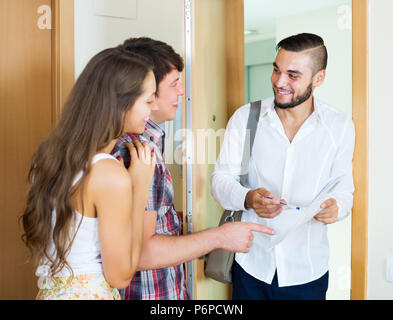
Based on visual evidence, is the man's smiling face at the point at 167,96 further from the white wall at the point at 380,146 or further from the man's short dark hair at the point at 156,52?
the white wall at the point at 380,146

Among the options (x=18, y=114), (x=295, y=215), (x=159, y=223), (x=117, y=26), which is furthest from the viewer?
(x=117, y=26)

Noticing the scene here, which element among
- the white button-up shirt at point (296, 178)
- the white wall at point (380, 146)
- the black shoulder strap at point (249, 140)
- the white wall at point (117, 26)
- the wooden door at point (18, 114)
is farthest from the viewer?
the white wall at point (117, 26)

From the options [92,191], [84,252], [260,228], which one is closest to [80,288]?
[84,252]

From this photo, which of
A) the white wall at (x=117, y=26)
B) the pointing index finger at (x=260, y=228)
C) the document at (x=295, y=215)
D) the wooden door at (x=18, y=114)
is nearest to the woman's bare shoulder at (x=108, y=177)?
the pointing index finger at (x=260, y=228)

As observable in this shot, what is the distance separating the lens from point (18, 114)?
1.97 metres

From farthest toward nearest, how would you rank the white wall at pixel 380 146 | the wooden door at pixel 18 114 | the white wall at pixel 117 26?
the white wall at pixel 117 26
the wooden door at pixel 18 114
the white wall at pixel 380 146

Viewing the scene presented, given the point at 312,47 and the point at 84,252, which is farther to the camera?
the point at 312,47

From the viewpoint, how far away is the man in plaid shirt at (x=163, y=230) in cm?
127

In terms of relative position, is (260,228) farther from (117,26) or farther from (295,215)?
(117,26)

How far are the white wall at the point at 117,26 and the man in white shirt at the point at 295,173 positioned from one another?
0.75 metres

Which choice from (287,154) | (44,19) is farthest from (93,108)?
(44,19)

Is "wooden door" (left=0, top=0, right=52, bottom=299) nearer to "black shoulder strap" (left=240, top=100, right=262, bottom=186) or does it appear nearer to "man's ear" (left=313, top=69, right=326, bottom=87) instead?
"black shoulder strap" (left=240, top=100, right=262, bottom=186)

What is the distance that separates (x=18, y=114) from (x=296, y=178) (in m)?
1.35

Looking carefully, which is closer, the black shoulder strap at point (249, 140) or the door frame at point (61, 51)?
the black shoulder strap at point (249, 140)
